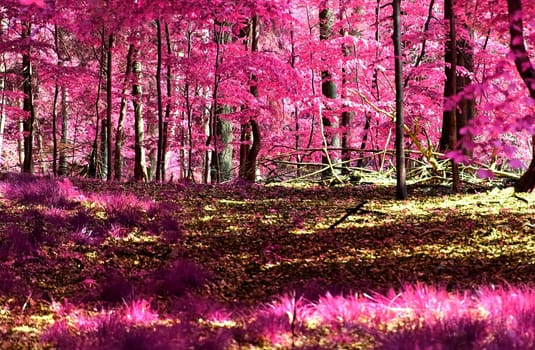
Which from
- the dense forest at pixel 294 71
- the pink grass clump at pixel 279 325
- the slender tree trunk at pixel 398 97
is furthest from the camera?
the dense forest at pixel 294 71

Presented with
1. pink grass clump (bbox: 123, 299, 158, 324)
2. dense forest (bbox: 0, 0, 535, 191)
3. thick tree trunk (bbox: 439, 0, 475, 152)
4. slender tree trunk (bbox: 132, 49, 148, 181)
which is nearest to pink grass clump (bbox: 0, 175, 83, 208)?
dense forest (bbox: 0, 0, 535, 191)

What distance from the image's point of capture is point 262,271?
4215 mm

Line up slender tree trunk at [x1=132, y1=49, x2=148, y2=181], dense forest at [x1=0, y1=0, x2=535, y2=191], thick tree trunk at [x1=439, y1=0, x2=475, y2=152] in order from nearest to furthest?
1. dense forest at [x1=0, y1=0, x2=535, y2=191]
2. thick tree trunk at [x1=439, y1=0, x2=475, y2=152]
3. slender tree trunk at [x1=132, y1=49, x2=148, y2=181]

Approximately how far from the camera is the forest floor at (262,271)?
2.55 metres

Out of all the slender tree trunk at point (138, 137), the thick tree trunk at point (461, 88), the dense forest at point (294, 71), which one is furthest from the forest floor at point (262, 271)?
the slender tree trunk at point (138, 137)

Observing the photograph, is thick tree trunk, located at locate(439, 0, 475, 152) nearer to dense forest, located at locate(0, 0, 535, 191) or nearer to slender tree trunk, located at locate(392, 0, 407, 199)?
dense forest, located at locate(0, 0, 535, 191)

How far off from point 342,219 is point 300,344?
3.22 metres

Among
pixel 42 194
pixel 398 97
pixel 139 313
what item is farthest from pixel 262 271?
pixel 42 194

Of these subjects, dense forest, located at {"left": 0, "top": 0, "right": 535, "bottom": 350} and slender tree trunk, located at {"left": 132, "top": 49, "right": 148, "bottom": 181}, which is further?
slender tree trunk, located at {"left": 132, "top": 49, "right": 148, "bottom": 181}

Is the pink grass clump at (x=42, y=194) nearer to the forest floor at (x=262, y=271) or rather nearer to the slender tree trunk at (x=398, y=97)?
the forest floor at (x=262, y=271)

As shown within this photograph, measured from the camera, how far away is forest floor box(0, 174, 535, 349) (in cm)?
255

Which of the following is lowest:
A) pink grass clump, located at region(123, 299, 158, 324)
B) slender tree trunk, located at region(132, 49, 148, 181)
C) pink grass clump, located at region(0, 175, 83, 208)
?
pink grass clump, located at region(123, 299, 158, 324)

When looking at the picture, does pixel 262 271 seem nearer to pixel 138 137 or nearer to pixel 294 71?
pixel 294 71

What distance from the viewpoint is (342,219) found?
5.60m
